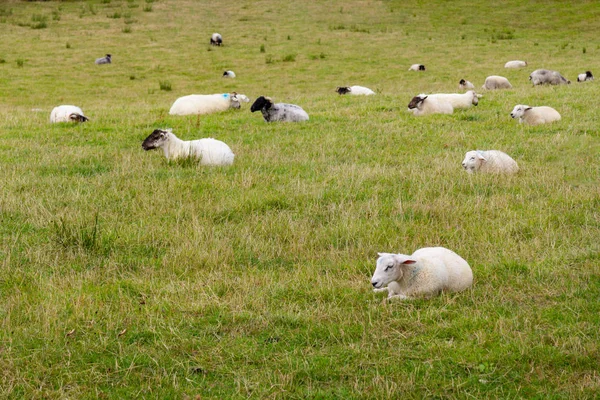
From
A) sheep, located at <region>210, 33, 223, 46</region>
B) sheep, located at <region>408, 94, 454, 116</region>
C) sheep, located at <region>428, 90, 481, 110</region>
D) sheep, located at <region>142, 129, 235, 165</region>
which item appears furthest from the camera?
sheep, located at <region>210, 33, 223, 46</region>

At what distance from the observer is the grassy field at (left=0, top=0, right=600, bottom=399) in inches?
168

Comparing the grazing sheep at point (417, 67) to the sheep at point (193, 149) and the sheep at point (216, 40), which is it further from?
the sheep at point (193, 149)

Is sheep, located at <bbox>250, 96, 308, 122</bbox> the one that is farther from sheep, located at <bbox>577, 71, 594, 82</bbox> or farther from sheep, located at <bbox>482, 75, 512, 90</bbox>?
sheep, located at <bbox>577, 71, 594, 82</bbox>

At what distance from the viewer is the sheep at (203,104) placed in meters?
16.1

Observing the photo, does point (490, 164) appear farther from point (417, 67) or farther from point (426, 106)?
point (417, 67)

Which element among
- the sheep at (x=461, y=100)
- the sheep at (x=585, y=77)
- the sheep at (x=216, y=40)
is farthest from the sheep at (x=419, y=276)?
the sheep at (x=216, y=40)

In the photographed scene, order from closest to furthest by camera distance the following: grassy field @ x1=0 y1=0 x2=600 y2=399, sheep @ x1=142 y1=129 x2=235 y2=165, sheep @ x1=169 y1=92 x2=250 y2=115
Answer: grassy field @ x1=0 y1=0 x2=600 y2=399 → sheep @ x1=142 y1=129 x2=235 y2=165 → sheep @ x1=169 y1=92 x2=250 y2=115

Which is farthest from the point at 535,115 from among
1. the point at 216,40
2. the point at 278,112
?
the point at 216,40

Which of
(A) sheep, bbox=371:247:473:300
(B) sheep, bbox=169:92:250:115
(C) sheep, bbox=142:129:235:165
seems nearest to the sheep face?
(A) sheep, bbox=371:247:473:300

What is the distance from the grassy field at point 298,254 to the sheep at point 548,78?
490cm

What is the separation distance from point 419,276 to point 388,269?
1.00 feet

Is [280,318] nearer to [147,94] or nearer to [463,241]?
[463,241]

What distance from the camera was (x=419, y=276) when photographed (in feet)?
18.4

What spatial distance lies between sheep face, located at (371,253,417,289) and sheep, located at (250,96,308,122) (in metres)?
8.86
